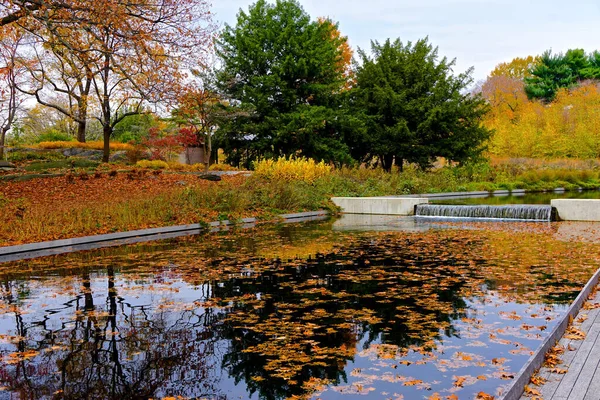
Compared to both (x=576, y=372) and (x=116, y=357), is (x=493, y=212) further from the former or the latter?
(x=116, y=357)

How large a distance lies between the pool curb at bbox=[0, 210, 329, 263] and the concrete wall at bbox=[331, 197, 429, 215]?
422 centimetres

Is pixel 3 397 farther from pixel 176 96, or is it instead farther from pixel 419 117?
pixel 419 117

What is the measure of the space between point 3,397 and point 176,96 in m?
12.2

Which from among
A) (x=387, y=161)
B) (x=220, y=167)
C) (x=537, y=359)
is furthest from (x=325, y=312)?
(x=387, y=161)

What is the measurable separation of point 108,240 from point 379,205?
1035 centimetres

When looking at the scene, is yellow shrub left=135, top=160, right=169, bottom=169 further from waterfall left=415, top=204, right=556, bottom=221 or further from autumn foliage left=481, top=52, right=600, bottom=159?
autumn foliage left=481, top=52, right=600, bottom=159

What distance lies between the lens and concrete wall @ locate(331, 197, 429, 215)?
18.5 meters

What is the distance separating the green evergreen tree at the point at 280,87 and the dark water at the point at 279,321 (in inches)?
675

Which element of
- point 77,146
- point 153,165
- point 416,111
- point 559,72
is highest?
point 559,72

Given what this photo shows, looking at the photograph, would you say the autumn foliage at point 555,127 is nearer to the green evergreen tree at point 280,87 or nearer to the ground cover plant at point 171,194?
the ground cover plant at point 171,194

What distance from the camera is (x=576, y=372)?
144 inches

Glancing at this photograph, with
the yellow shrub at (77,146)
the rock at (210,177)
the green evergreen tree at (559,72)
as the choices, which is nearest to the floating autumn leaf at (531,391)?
the rock at (210,177)

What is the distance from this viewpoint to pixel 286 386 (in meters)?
3.72

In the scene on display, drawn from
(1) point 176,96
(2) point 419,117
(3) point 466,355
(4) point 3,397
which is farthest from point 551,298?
(2) point 419,117
